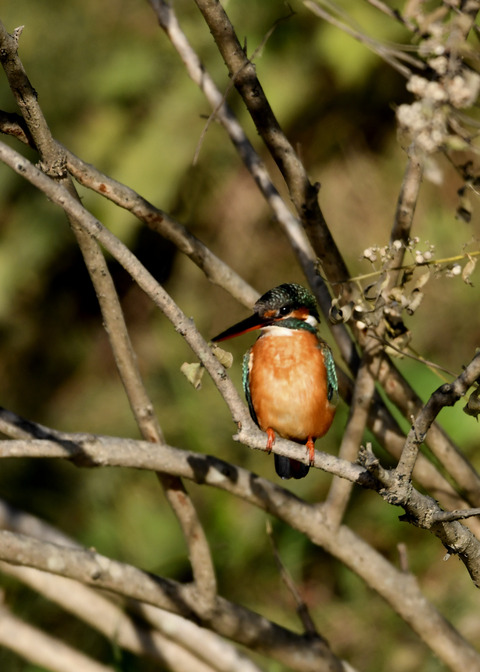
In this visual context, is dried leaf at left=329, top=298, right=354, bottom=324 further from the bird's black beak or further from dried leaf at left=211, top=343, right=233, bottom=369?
the bird's black beak

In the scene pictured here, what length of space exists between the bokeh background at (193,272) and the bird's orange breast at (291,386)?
5.86 feet

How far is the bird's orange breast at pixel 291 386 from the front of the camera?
2.70 metres

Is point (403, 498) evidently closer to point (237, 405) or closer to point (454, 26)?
point (237, 405)

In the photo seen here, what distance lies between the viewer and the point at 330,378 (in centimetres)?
282

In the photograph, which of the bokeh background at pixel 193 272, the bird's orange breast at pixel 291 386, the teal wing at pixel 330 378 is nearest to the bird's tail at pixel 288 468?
the bird's orange breast at pixel 291 386

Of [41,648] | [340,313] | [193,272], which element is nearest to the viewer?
[340,313]

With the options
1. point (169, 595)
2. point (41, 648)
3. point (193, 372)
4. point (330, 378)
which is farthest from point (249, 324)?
point (41, 648)

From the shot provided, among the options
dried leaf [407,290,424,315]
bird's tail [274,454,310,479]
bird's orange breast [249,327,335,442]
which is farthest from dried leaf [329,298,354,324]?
bird's tail [274,454,310,479]

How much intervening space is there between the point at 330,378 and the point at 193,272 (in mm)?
3699

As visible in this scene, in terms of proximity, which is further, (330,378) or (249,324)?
(330,378)

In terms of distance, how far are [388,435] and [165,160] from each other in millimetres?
3499

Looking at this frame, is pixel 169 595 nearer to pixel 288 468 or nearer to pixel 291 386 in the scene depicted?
pixel 288 468

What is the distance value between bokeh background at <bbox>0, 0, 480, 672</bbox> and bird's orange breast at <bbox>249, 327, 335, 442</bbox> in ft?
5.86

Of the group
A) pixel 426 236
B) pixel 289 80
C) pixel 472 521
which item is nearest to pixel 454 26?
pixel 472 521
